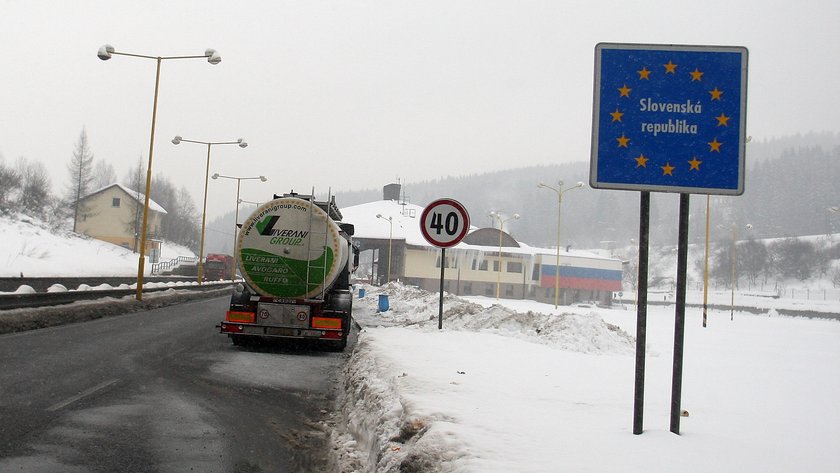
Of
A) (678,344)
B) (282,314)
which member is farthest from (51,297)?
(678,344)

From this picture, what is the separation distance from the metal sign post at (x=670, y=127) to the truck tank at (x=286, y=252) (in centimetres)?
810

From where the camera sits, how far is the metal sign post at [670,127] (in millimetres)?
4961

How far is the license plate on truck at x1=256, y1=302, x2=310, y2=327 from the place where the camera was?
40.4 ft

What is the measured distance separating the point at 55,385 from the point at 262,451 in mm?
3811

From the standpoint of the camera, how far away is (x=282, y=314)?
1234cm

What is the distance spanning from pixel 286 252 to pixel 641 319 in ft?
28.4

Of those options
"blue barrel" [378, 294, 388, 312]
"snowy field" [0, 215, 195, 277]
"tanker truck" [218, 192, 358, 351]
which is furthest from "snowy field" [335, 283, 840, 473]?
"snowy field" [0, 215, 195, 277]

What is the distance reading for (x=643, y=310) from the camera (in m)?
4.87

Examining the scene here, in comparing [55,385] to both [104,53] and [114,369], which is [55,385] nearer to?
[114,369]

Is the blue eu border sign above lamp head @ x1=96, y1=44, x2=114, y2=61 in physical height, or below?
below

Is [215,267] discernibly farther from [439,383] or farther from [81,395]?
[439,383]

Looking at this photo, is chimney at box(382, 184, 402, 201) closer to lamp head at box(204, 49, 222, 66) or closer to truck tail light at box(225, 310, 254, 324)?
lamp head at box(204, 49, 222, 66)

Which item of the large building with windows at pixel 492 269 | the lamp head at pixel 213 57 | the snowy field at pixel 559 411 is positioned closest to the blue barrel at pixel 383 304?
the lamp head at pixel 213 57

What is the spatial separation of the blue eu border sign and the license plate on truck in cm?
839
